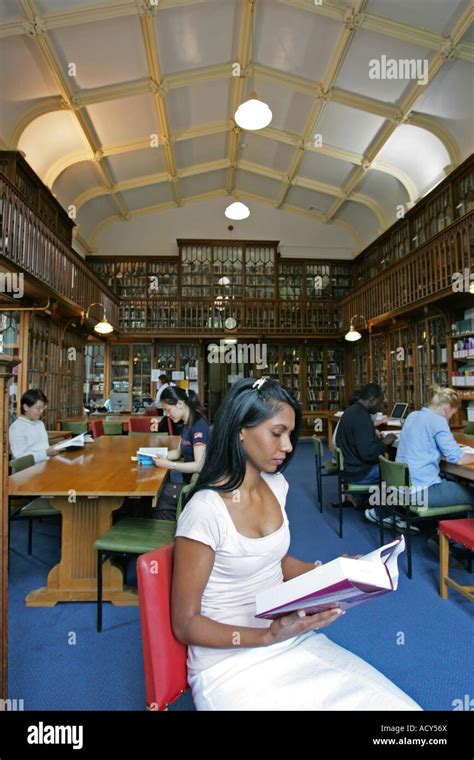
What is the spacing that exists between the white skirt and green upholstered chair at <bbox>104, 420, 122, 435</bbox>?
533 cm

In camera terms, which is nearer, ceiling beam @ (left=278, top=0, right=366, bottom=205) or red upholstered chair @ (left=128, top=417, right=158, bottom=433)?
ceiling beam @ (left=278, top=0, right=366, bottom=205)

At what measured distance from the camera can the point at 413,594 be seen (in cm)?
264

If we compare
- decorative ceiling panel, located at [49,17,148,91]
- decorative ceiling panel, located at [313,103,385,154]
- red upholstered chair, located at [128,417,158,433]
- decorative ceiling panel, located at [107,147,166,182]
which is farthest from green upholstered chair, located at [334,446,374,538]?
decorative ceiling panel, located at [107,147,166,182]

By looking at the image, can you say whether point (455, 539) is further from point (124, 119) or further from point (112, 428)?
point (124, 119)

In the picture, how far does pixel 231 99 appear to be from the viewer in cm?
805

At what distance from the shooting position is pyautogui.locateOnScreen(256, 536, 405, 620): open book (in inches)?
32.8

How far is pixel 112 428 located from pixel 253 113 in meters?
4.89

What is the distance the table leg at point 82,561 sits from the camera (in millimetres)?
2582

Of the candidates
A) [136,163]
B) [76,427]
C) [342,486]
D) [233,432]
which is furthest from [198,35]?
[233,432]

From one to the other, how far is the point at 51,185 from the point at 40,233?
294 cm

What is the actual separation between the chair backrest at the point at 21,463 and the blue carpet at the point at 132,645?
0.68 metres

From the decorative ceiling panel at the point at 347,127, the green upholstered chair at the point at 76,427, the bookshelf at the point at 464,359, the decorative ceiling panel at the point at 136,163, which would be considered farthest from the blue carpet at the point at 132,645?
the decorative ceiling panel at the point at 136,163

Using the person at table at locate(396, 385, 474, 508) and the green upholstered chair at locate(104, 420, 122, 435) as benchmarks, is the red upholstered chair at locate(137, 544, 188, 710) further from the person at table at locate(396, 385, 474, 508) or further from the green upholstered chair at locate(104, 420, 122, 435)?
the green upholstered chair at locate(104, 420, 122, 435)

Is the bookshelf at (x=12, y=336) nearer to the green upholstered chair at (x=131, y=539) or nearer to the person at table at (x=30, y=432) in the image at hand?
the person at table at (x=30, y=432)
